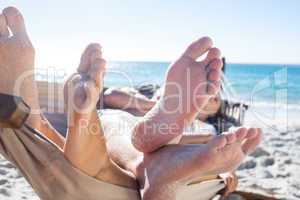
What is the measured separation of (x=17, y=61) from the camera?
84 centimetres

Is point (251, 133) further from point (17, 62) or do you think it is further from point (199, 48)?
point (17, 62)

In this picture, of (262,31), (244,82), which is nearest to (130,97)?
(244,82)

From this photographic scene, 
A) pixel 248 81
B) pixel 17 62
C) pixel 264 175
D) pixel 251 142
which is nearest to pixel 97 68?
pixel 17 62

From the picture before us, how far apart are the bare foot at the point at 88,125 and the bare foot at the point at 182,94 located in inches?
4.2

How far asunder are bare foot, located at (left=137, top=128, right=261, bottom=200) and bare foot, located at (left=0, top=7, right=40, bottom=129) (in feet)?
0.97

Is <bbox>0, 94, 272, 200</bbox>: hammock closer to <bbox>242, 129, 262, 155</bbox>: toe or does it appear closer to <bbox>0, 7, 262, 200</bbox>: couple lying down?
<bbox>0, 7, 262, 200</bbox>: couple lying down

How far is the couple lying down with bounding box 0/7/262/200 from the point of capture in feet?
2.61

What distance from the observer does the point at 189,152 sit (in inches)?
32.8

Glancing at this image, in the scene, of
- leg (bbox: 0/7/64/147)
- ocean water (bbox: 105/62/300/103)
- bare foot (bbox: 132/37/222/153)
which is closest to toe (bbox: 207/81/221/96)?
bare foot (bbox: 132/37/222/153)

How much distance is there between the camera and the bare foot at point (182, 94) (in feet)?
2.99

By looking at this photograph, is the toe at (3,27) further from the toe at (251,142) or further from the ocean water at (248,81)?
the ocean water at (248,81)

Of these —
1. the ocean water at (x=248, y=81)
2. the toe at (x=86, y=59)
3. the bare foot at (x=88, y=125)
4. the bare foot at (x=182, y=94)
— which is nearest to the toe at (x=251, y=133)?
the bare foot at (x=182, y=94)

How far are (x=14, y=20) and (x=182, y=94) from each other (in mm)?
439

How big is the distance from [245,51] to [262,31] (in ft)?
14.4
